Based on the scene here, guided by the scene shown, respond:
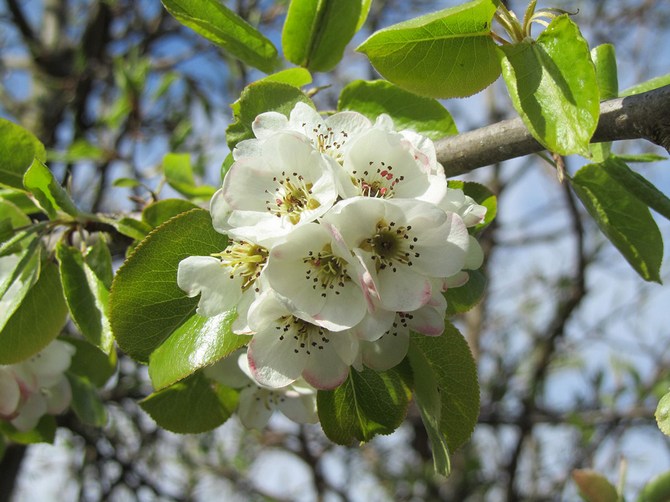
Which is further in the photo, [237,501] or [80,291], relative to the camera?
[237,501]

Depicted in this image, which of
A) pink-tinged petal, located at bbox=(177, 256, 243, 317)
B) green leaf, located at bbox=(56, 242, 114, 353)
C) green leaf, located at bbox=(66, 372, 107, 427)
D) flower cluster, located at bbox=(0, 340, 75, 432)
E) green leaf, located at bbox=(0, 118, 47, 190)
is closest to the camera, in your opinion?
pink-tinged petal, located at bbox=(177, 256, 243, 317)

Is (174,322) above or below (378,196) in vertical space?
below

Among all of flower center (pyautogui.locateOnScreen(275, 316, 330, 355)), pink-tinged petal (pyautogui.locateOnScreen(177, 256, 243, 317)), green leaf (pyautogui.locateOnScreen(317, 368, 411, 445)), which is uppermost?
pink-tinged petal (pyautogui.locateOnScreen(177, 256, 243, 317))

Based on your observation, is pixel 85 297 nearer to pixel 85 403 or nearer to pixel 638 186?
pixel 85 403

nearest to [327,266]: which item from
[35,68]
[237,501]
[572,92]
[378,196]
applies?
[378,196]

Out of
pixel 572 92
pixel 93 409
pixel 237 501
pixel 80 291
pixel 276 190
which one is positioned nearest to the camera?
pixel 572 92

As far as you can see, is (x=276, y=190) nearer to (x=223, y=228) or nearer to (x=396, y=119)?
(x=223, y=228)

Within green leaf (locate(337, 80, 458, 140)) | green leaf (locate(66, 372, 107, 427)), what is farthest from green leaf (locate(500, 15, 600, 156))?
green leaf (locate(66, 372, 107, 427))

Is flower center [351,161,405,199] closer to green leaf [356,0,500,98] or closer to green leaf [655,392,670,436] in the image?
green leaf [356,0,500,98]
